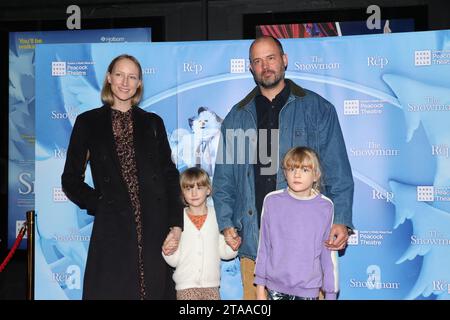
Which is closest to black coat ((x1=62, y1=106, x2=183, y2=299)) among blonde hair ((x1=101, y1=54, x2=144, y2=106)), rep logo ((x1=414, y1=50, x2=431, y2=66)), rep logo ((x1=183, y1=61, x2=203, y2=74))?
blonde hair ((x1=101, y1=54, x2=144, y2=106))

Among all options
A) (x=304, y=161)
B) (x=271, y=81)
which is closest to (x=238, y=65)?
(x=271, y=81)

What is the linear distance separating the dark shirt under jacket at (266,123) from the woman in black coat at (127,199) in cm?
56

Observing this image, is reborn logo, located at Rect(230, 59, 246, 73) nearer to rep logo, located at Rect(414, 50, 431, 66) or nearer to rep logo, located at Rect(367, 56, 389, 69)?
rep logo, located at Rect(367, 56, 389, 69)

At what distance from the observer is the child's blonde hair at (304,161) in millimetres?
3822

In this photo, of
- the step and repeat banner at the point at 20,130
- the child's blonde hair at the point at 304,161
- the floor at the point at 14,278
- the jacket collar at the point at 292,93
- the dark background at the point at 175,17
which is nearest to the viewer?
the child's blonde hair at the point at 304,161

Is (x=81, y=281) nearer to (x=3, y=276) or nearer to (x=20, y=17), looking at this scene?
(x=3, y=276)

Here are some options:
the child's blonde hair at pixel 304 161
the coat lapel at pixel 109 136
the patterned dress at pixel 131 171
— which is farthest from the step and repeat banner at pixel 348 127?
the child's blonde hair at pixel 304 161

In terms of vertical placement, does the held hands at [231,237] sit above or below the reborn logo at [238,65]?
below

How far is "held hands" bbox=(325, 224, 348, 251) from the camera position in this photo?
3.85m

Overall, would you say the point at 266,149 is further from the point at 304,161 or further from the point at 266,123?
the point at 304,161

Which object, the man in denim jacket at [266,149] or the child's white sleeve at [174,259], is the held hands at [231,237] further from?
the child's white sleeve at [174,259]

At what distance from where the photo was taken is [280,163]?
13.1 feet

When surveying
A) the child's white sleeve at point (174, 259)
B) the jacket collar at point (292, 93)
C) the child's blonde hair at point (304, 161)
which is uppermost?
the jacket collar at point (292, 93)

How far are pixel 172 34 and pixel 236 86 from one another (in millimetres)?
991
